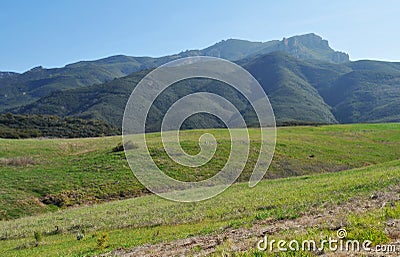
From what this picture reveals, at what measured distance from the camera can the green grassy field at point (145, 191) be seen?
748 inches

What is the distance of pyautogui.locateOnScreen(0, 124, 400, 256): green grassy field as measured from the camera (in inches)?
748

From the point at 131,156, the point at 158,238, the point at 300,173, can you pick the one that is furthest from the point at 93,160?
the point at 158,238

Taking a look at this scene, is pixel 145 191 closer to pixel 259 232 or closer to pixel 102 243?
pixel 102 243

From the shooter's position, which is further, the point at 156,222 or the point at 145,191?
the point at 145,191

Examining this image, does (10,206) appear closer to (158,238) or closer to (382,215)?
(158,238)

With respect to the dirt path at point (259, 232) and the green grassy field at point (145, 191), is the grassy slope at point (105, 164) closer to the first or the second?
the green grassy field at point (145, 191)

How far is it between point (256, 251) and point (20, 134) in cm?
9368

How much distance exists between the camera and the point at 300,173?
5056 centimetres

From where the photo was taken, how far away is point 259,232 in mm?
12727

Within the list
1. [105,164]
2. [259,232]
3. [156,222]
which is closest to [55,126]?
[105,164]

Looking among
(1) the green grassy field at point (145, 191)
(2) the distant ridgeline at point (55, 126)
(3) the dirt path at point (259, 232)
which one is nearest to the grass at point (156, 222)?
(1) the green grassy field at point (145, 191)

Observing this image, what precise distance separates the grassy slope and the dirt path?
88.9ft

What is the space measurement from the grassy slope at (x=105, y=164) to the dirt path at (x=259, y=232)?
27.1m

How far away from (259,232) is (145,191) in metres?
31.8
